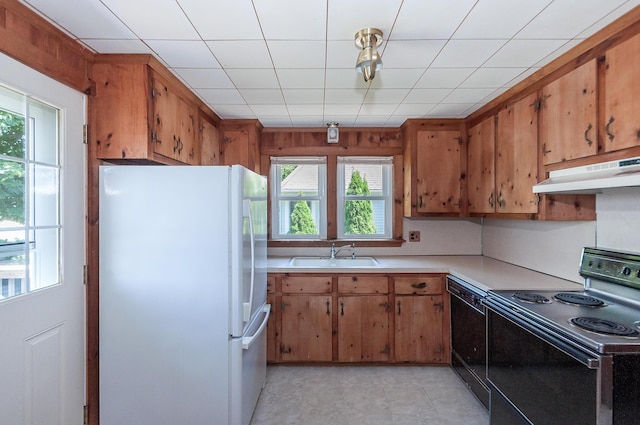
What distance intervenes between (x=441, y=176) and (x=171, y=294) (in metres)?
2.54

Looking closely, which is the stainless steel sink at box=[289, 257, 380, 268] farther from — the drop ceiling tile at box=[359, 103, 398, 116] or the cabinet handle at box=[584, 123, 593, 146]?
the cabinet handle at box=[584, 123, 593, 146]

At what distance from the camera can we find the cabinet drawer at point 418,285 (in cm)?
286

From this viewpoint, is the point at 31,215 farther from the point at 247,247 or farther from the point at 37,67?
the point at 247,247

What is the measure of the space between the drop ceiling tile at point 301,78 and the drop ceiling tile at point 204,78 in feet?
1.20

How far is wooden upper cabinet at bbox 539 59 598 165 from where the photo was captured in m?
1.72

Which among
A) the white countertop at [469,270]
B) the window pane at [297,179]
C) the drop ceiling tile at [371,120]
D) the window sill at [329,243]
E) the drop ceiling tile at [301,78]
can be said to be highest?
the drop ceiling tile at [301,78]

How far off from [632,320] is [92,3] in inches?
108

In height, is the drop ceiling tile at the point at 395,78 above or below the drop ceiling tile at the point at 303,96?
above

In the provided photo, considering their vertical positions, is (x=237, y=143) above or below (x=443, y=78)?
below

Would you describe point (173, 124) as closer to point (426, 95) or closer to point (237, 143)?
point (237, 143)

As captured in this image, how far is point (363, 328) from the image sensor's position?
286 centimetres

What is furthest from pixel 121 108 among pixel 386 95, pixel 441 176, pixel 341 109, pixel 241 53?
pixel 441 176

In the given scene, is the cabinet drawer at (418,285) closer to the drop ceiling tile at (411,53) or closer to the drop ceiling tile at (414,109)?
the drop ceiling tile at (414,109)

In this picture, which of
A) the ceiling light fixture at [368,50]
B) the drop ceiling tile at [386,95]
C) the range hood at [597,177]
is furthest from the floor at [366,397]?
the drop ceiling tile at [386,95]
